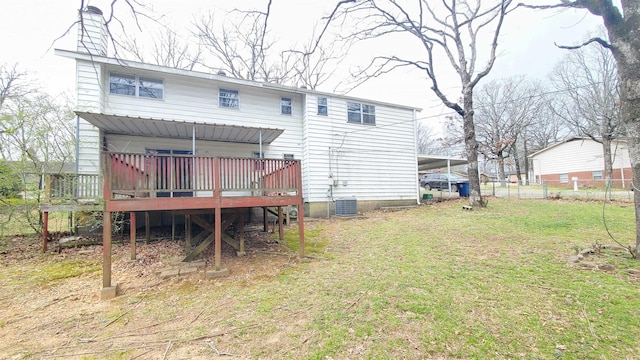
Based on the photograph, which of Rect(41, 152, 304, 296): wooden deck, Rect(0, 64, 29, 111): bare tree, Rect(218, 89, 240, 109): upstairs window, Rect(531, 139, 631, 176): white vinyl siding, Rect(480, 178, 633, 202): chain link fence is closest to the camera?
Rect(41, 152, 304, 296): wooden deck

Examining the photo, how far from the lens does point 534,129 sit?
31641 millimetres

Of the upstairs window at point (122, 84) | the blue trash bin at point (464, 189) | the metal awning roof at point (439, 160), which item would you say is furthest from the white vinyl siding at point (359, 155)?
the upstairs window at point (122, 84)

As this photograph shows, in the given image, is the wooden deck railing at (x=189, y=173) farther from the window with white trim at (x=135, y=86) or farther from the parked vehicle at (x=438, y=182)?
the parked vehicle at (x=438, y=182)

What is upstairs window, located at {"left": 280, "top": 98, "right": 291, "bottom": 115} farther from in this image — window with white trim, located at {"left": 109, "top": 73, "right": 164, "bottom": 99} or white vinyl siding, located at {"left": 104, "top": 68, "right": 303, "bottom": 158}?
window with white trim, located at {"left": 109, "top": 73, "right": 164, "bottom": 99}

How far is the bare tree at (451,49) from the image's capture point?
33.9 feet

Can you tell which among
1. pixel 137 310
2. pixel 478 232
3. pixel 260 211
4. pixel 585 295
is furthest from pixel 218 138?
pixel 585 295

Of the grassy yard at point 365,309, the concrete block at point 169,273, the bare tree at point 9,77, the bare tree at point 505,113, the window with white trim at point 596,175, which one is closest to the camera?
the grassy yard at point 365,309

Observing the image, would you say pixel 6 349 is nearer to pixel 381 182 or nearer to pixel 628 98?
pixel 628 98

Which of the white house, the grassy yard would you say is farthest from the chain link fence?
the grassy yard

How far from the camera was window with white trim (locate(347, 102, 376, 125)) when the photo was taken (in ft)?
38.5

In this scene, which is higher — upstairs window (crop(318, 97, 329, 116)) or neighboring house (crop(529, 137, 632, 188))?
upstairs window (crop(318, 97, 329, 116))

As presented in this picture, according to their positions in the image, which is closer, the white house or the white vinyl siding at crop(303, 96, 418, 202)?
the white house

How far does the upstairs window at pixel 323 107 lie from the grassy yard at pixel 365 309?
7.06 meters

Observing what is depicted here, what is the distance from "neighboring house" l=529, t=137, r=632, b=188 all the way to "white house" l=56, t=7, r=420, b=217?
52.4ft
